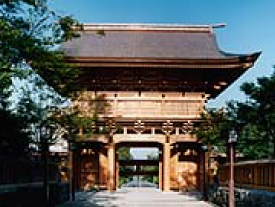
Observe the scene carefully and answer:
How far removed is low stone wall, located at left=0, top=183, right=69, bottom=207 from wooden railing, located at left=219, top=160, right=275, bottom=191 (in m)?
5.88

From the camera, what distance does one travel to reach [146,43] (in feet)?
88.3

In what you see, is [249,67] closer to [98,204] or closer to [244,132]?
[244,132]

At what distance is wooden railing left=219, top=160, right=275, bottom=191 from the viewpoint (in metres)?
13.1

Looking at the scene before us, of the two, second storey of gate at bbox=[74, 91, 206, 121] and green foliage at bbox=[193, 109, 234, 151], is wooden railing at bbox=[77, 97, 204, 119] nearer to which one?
second storey of gate at bbox=[74, 91, 206, 121]

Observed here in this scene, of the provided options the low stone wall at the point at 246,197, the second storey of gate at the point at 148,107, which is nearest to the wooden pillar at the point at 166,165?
the second storey of gate at the point at 148,107

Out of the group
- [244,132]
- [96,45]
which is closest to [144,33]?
[96,45]

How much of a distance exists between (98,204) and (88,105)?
216 inches

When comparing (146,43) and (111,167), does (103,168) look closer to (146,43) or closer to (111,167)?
(111,167)

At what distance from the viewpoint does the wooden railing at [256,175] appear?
1305 cm

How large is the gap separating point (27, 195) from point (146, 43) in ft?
46.5

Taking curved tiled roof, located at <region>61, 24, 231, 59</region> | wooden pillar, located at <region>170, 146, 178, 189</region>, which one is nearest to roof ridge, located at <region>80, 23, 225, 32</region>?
curved tiled roof, located at <region>61, 24, 231, 59</region>

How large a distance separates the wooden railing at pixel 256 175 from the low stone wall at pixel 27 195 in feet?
19.3

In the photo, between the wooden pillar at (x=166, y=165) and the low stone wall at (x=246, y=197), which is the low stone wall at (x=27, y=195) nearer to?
the low stone wall at (x=246, y=197)

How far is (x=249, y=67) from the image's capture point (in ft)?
77.6
